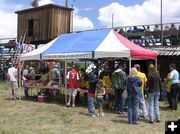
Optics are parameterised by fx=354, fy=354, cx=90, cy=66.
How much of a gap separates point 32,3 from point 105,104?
22.6m

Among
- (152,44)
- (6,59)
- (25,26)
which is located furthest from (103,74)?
(6,59)

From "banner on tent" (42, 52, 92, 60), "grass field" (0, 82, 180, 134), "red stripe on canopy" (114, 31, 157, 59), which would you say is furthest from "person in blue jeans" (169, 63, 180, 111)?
"banner on tent" (42, 52, 92, 60)

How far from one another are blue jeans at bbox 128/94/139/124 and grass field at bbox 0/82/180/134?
0.23 metres

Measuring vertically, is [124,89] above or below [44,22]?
below

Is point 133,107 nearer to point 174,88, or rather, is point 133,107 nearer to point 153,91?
point 153,91

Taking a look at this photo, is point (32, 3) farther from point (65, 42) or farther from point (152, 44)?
point (65, 42)

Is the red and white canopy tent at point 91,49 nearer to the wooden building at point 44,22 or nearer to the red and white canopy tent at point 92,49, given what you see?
the red and white canopy tent at point 92,49

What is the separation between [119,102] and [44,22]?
20.6 meters

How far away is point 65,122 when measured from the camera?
10.5m

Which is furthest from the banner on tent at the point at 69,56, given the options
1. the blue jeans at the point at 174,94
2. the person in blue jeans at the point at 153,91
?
the person in blue jeans at the point at 153,91

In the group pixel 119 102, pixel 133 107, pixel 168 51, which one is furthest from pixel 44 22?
pixel 133 107

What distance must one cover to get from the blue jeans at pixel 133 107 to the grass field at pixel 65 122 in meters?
0.23

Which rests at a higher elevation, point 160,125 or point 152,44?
point 152,44

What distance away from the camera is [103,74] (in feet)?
45.5
